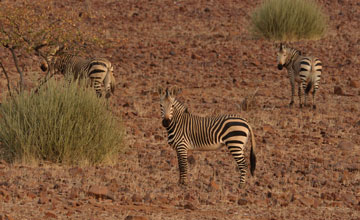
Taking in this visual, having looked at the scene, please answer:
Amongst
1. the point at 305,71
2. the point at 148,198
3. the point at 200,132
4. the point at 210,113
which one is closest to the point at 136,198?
the point at 148,198

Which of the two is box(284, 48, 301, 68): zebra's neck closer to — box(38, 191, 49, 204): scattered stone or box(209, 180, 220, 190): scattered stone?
box(209, 180, 220, 190): scattered stone

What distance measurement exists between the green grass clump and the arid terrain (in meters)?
0.59

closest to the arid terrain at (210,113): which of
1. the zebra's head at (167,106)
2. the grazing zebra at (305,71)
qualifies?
the grazing zebra at (305,71)

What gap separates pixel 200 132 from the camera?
10.6 metres

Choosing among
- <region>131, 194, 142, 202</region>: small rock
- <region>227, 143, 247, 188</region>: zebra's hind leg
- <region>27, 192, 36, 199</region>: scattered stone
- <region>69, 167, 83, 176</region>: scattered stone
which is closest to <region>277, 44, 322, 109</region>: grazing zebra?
<region>227, 143, 247, 188</region>: zebra's hind leg

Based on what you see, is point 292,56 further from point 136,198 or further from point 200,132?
point 136,198

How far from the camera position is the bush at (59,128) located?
1133cm

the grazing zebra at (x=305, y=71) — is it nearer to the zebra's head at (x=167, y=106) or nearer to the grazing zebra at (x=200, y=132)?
the grazing zebra at (x=200, y=132)

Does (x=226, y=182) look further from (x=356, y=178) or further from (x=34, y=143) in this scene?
(x=34, y=143)

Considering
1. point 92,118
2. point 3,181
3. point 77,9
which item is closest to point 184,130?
point 92,118

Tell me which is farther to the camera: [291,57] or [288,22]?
[288,22]

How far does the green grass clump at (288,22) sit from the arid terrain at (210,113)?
0.59 meters

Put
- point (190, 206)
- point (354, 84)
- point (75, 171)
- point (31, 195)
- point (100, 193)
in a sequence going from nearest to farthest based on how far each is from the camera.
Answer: point (190, 206)
point (31, 195)
point (100, 193)
point (75, 171)
point (354, 84)

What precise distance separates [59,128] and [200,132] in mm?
2250
